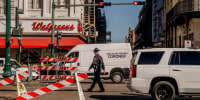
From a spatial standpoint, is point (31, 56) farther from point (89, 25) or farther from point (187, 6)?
point (89, 25)

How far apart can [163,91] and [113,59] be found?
410 inches

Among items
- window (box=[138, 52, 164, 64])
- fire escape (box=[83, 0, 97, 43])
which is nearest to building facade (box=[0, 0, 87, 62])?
fire escape (box=[83, 0, 97, 43])

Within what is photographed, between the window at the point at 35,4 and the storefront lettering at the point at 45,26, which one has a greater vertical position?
the window at the point at 35,4

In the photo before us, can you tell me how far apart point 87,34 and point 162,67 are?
144ft

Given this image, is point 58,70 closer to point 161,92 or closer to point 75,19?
point 161,92

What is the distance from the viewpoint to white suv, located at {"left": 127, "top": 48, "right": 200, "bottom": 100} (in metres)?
10.6

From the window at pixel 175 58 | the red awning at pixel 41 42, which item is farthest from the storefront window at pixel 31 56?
the window at pixel 175 58

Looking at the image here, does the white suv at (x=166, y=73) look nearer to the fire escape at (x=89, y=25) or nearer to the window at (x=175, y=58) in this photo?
the window at (x=175, y=58)

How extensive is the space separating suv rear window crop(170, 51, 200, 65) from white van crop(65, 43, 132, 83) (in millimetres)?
10030

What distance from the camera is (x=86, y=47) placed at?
71.2 feet

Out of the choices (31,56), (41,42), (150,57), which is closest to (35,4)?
(41,42)

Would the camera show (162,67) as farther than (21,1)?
No

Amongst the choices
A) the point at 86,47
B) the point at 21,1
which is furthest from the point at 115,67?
the point at 21,1

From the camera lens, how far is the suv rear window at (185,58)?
10727 millimetres
